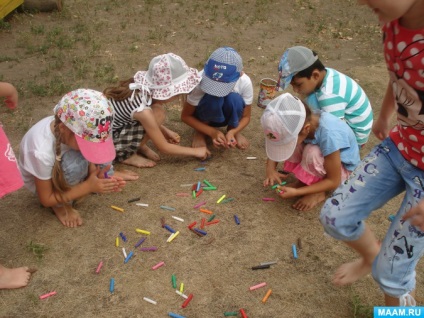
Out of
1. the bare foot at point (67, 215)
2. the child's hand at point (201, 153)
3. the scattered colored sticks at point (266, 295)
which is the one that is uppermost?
the child's hand at point (201, 153)

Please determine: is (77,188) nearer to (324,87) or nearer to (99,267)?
(99,267)

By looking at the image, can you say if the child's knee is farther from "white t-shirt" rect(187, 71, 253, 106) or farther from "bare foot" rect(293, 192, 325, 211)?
"white t-shirt" rect(187, 71, 253, 106)

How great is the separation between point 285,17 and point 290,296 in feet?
21.6

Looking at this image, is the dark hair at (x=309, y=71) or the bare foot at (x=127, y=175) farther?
the bare foot at (x=127, y=175)

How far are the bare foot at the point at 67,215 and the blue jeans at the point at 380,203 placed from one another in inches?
76.0

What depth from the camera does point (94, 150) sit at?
3.02 meters

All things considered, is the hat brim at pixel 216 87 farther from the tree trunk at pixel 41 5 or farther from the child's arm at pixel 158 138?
the tree trunk at pixel 41 5

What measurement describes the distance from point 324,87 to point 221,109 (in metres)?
1.03

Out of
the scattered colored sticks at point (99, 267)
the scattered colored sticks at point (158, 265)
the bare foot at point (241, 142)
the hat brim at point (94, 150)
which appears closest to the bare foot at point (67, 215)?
the scattered colored sticks at point (99, 267)

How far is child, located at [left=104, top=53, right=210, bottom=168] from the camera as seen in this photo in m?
3.79

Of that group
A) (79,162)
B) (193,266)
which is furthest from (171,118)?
(193,266)

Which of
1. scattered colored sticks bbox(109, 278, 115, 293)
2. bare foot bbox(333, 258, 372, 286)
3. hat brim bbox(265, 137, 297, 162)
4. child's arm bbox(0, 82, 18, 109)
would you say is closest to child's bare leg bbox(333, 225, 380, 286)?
bare foot bbox(333, 258, 372, 286)

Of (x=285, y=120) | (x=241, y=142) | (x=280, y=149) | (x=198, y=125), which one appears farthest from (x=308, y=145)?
(x=198, y=125)

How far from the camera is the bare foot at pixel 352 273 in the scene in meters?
2.85
